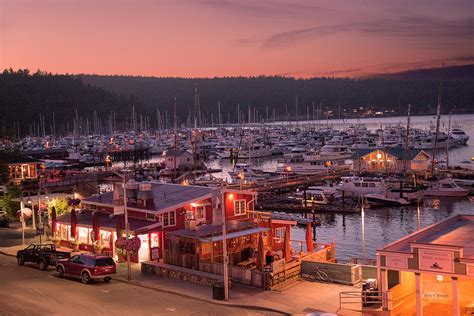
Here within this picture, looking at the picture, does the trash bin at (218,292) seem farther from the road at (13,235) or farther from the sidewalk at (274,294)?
the road at (13,235)

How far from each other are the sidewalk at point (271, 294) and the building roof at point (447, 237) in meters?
3.32

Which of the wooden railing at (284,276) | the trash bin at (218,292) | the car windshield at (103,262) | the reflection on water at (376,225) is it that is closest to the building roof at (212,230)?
the car windshield at (103,262)

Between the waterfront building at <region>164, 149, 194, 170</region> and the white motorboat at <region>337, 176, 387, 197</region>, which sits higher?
the waterfront building at <region>164, 149, 194, 170</region>

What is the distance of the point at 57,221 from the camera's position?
3831 cm

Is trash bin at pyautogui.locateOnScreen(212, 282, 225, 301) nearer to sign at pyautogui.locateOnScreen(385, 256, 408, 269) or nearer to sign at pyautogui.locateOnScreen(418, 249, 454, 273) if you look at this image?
sign at pyautogui.locateOnScreen(385, 256, 408, 269)

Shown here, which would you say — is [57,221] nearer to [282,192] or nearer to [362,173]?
[282,192]

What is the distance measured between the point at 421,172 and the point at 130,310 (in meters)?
68.2


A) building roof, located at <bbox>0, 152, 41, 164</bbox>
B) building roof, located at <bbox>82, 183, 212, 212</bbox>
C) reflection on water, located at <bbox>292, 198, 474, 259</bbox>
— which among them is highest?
building roof, located at <bbox>0, 152, 41, 164</bbox>

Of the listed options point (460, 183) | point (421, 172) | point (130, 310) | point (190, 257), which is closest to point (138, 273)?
point (190, 257)

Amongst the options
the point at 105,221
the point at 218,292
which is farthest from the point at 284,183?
the point at 218,292

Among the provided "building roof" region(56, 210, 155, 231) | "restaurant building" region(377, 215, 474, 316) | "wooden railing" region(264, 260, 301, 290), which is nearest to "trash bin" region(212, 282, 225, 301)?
"wooden railing" region(264, 260, 301, 290)

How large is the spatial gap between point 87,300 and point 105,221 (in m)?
10.4

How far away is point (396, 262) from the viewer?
20.7 metres

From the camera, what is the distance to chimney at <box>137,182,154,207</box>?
3472 cm
